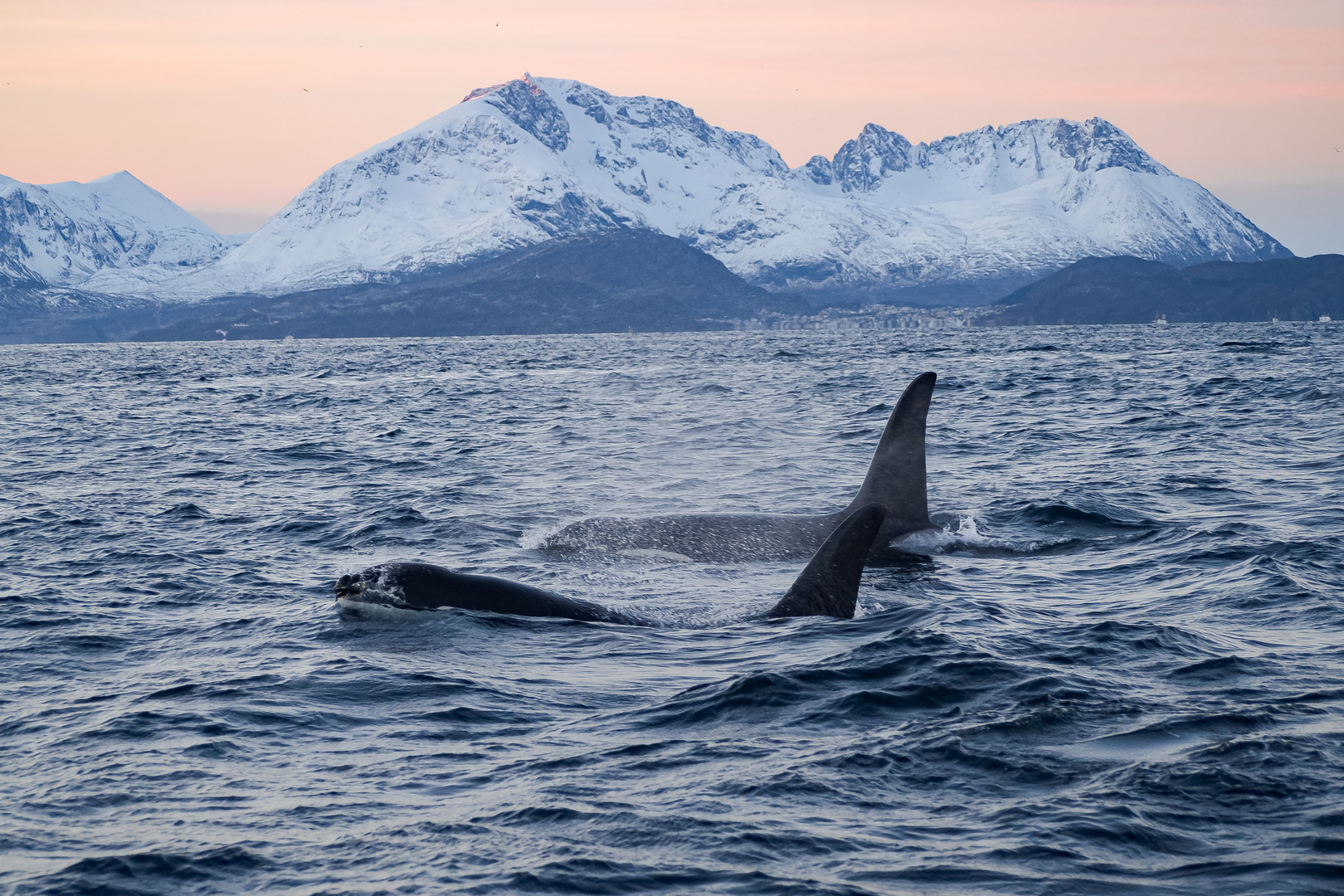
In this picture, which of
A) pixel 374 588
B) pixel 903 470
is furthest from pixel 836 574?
pixel 903 470

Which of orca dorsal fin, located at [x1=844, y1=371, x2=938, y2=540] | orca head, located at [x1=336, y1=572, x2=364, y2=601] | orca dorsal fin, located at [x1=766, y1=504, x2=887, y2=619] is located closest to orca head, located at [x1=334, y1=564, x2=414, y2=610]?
orca head, located at [x1=336, y1=572, x2=364, y2=601]

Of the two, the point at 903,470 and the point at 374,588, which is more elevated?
the point at 903,470

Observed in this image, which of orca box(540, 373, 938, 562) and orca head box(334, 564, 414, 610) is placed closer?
orca head box(334, 564, 414, 610)

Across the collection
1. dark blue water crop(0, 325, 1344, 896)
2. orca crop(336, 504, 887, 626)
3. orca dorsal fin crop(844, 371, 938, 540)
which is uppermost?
orca dorsal fin crop(844, 371, 938, 540)

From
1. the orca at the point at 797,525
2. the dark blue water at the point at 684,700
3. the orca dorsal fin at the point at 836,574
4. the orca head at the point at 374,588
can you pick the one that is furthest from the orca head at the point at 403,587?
the orca at the point at 797,525

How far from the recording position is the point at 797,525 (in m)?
15.6

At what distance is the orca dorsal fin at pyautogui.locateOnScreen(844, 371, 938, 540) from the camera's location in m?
15.1

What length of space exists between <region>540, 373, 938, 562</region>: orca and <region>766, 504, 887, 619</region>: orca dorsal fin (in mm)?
3382

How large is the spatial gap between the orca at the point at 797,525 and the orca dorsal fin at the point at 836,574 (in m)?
3.38

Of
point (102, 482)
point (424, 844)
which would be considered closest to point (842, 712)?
point (424, 844)

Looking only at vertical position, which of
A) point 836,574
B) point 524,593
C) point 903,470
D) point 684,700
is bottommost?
point 684,700

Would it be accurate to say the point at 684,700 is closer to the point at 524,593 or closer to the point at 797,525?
the point at 524,593

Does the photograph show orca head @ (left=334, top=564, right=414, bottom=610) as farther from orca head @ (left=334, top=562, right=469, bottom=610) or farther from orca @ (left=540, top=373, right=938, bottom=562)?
orca @ (left=540, top=373, right=938, bottom=562)

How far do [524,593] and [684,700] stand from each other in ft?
10.2
